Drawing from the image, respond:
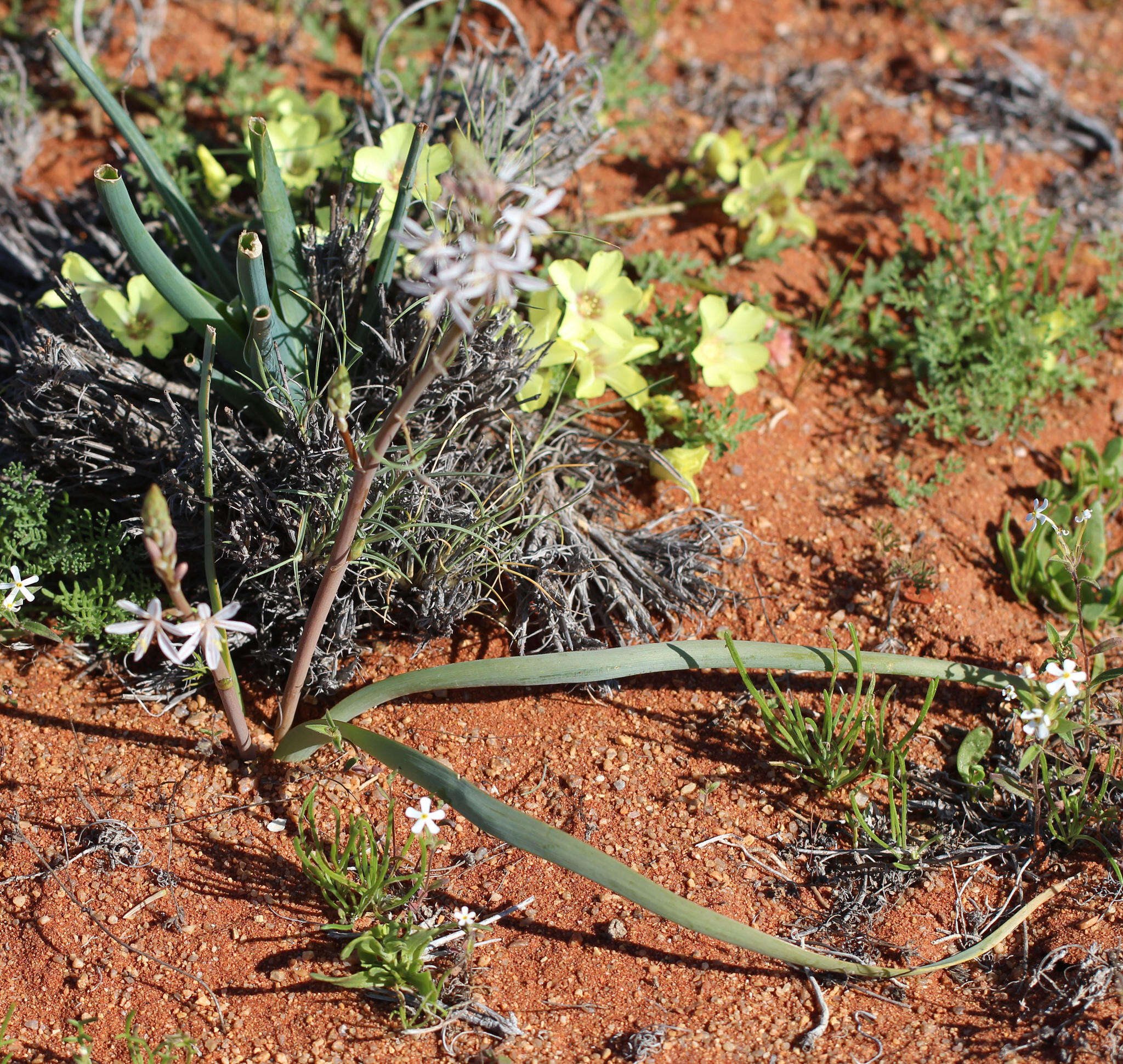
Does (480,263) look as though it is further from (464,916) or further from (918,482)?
(918,482)

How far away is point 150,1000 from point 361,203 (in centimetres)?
162

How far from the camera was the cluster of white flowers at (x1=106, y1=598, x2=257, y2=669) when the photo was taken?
1.29 m

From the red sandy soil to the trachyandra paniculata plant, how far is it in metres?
0.10

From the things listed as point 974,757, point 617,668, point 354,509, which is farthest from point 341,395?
point 974,757

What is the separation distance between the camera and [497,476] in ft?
6.52

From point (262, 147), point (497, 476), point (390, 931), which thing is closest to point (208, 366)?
point (262, 147)

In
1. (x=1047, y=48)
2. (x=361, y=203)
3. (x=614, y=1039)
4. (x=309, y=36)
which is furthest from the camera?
(x=1047, y=48)

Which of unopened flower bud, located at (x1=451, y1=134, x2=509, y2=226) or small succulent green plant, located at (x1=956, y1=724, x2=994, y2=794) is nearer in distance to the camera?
unopened flower bud, located at (x1=451, y1=134, x2=509, y2=226)

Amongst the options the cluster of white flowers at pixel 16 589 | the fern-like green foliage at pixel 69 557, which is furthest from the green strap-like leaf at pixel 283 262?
the cluster of white flowers at pixel 16 589

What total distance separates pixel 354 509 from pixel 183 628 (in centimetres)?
29

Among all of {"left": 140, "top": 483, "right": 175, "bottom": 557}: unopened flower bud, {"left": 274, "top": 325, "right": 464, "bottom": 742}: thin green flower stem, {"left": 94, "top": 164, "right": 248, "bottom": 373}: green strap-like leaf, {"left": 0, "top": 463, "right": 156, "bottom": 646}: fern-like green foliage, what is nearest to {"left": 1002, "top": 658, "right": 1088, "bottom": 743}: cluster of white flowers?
{"left": 274, "top": 325, "right": 464, "bottom": 742}: thin green flower stem

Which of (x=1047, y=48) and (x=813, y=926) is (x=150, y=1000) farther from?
(x=1047, y=48)

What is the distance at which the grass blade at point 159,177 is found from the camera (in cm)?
172

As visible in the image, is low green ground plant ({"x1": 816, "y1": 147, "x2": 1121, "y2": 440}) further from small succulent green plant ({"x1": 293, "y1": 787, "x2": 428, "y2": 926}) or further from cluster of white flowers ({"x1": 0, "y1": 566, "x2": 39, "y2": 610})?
cluster of white flowers ({"x1": 0, "y1": 566, "x2": 39, "y2": 610})
